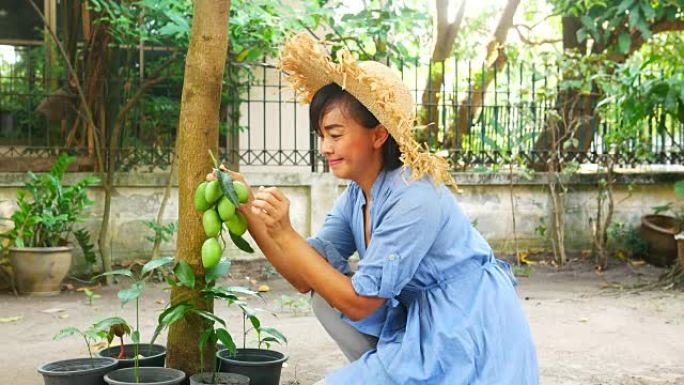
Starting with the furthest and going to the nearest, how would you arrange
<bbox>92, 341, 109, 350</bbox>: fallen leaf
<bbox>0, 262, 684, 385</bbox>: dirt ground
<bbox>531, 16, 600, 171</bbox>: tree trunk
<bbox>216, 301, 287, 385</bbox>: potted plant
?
<bbox>531, 16, 600, 171</bbox>: tree trunk → <bbox>92, 341, 109, 350</bbox>: fallen leaf → <bbox>0, 262, 684, 385</bbox>: dirt ground → <bbox>216, 301, 287, 385</bbox>: potted plant

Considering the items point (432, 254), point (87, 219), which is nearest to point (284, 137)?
point (87, 219)

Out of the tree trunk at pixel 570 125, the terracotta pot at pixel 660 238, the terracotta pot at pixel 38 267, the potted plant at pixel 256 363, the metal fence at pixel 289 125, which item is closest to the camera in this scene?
the potted plant at pixel 256 363

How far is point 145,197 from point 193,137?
17.7 feet

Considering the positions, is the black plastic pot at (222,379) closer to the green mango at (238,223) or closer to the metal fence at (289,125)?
the green mango at (238,223)

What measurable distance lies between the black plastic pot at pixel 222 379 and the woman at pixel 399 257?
72cm

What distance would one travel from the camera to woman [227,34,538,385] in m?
2.66

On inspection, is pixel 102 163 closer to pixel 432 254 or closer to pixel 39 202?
pixel 39 202

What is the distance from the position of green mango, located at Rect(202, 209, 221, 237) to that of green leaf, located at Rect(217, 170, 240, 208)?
0.15m

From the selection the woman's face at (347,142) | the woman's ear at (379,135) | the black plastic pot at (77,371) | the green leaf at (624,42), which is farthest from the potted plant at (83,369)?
the green leaf at (624,42)

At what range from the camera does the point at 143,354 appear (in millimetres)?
3877

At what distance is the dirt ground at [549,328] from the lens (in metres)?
4.92

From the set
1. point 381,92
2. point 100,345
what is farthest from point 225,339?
point 100,345

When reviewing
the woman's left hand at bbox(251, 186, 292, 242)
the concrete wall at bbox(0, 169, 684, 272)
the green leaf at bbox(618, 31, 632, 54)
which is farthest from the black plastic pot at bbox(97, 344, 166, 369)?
the green leaf at bbox(618, 31, 632, 54)

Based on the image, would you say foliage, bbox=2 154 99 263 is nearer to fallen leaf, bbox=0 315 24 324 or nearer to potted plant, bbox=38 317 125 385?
fallen leaf, bbox=0 315 24 324
